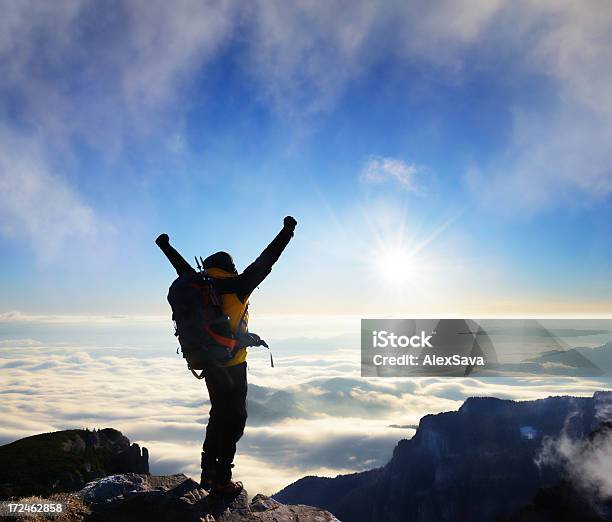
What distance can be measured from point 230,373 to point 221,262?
2.11 metres

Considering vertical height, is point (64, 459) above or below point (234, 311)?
below

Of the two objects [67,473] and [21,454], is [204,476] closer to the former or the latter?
[67,473]

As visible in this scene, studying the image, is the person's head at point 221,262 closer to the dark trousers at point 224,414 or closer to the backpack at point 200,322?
the backpack at point 200,322

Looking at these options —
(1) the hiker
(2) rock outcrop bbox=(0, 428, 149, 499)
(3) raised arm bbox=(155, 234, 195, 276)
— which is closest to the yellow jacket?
(1) the hiker

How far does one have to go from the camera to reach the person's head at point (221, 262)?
843 cm

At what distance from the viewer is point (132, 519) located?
739 cm

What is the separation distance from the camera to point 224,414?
8180 mm

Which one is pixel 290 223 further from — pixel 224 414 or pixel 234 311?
pixel 224 414

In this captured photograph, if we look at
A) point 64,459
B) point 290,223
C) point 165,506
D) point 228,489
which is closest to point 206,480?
point 228,489

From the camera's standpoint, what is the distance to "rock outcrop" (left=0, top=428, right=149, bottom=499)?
340ft

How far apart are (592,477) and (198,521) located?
21883 centimetres

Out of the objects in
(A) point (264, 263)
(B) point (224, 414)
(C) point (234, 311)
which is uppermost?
(A) point (264, 263)

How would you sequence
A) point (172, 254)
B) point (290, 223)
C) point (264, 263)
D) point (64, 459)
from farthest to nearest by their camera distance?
1. point (64, 459)
2. point (172, 254)
3. point (290, 223)
4. point (264, 263)

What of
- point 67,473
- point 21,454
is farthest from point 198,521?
point 21,454
